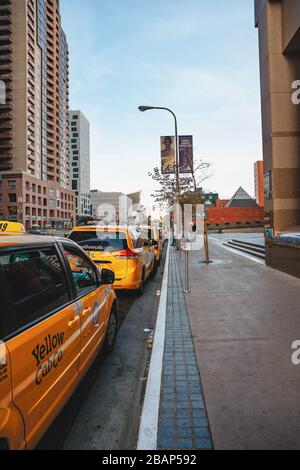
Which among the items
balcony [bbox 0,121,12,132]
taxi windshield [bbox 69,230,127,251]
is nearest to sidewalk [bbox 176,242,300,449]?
taxi windshield [bbox 69,230,127,251]

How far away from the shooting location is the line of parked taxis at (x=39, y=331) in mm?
1962

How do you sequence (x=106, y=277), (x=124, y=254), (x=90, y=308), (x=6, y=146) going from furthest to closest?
(x=6, y=146)
(x=124, y=254)
(x=106, y=277)
(x=90, y=308)

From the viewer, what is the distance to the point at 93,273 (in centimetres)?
445

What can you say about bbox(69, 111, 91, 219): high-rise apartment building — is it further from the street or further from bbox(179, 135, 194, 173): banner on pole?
the street

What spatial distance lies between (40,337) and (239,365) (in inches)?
111

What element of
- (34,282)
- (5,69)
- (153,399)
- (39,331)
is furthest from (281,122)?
(5,69)

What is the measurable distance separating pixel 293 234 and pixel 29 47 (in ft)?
294

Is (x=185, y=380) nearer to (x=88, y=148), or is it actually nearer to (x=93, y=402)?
(x=93, y=402)

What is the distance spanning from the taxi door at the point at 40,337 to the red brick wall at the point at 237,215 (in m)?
77.5

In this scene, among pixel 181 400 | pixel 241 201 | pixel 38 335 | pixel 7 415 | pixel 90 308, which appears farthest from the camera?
pixel 241 201

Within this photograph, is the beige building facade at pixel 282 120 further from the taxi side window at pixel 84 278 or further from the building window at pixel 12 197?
the building window at pixel 12 197

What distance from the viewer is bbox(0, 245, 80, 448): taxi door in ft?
6.81

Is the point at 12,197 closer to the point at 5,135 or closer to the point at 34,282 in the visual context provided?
the point at 5,135

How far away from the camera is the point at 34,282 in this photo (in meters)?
2.74
